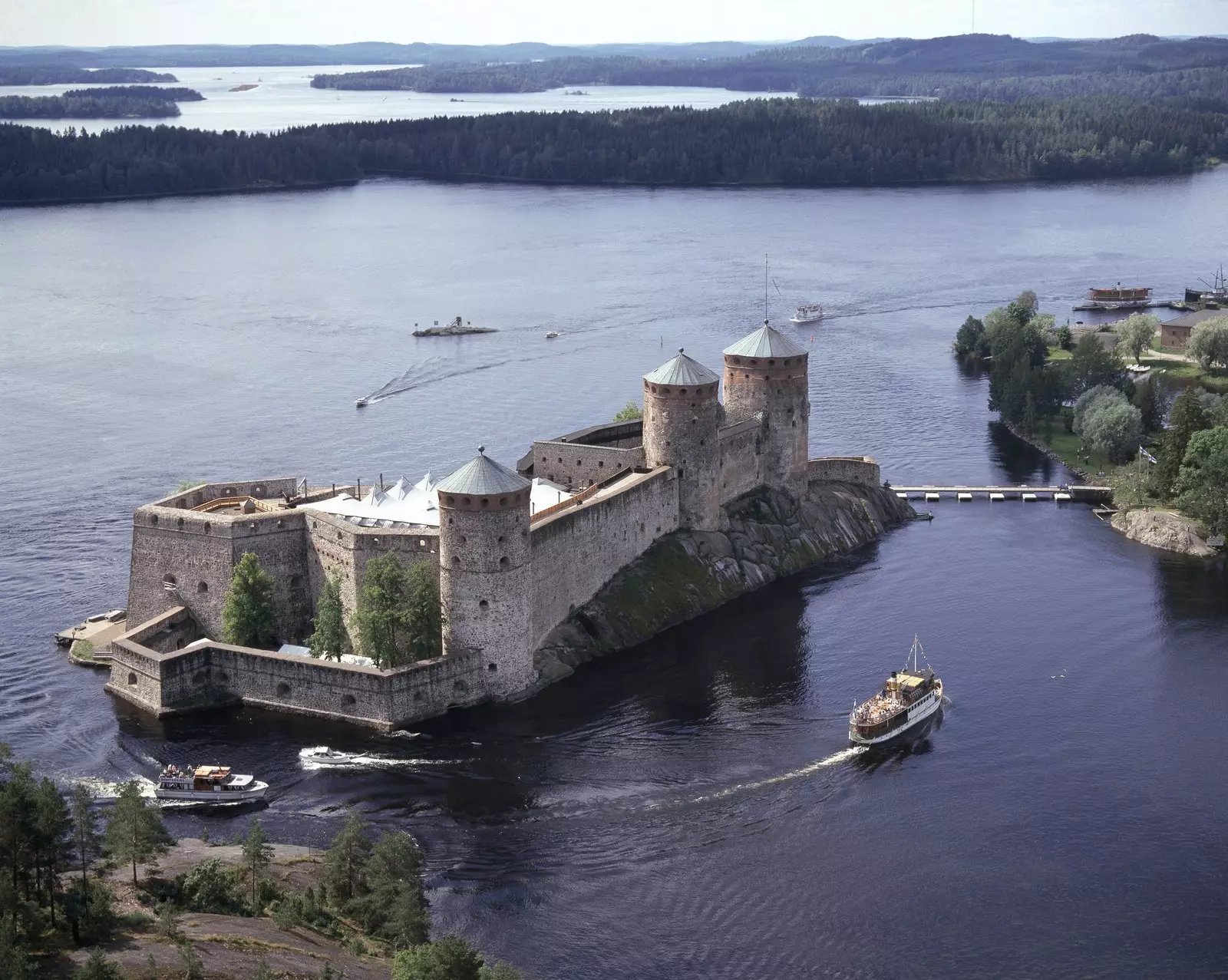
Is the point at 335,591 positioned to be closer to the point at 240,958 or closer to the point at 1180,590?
the point at 240,958

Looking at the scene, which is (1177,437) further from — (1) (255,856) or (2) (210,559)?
(1) (255,856)

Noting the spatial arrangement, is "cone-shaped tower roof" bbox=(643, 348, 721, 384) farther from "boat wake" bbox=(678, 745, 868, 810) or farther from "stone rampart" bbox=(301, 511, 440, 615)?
"boat wake" bbox=(678, 745, 868, 810)

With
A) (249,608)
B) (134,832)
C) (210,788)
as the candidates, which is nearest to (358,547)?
(249,608)

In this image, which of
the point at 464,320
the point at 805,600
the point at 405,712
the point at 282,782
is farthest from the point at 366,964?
the point at 464,320

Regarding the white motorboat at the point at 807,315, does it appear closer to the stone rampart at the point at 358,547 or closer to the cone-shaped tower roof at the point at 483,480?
the stone rampart at the point at 358,547

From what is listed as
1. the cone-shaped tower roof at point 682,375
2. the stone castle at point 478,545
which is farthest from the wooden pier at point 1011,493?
the cone-shaped tower roof at point 682,375
